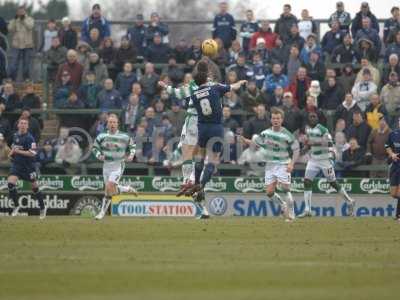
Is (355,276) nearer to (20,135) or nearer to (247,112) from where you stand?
(20,135)

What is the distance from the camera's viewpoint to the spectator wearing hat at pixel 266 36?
33.2 m

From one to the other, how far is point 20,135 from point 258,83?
23.8ft

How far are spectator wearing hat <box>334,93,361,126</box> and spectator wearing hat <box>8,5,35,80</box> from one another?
9389 mm

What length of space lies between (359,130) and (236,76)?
349 cm

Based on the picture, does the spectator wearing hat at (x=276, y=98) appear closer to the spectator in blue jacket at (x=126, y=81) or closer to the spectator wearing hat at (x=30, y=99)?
the spectator in blue jacket at (x=126, y=81)

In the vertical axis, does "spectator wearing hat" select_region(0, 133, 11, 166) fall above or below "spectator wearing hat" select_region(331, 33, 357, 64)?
below

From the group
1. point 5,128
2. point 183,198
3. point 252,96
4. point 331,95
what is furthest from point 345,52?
point 5,128

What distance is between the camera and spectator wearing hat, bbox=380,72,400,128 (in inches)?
1213

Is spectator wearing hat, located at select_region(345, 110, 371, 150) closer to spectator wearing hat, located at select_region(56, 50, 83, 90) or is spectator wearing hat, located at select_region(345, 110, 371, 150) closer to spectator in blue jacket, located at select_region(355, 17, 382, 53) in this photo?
spectator in blue jacket, located at select_region(355, 17, 382, 53)

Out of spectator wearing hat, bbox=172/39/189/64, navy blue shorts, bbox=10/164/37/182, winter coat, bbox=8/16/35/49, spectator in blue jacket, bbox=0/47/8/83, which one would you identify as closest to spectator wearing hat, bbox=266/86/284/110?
spectator wearing hat, bbox=172/39/189/64

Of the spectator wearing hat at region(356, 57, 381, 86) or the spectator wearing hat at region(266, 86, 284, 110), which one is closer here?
the spectator wearing hat at region(356, 57, 381, 86)

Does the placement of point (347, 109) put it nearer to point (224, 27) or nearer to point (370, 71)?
point (370, 71)

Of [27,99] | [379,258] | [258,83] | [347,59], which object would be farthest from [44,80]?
[379,258]

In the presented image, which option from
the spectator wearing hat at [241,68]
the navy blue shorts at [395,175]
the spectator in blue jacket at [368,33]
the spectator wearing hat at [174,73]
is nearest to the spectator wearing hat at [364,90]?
the spectator in blue jacket at [368,33]
